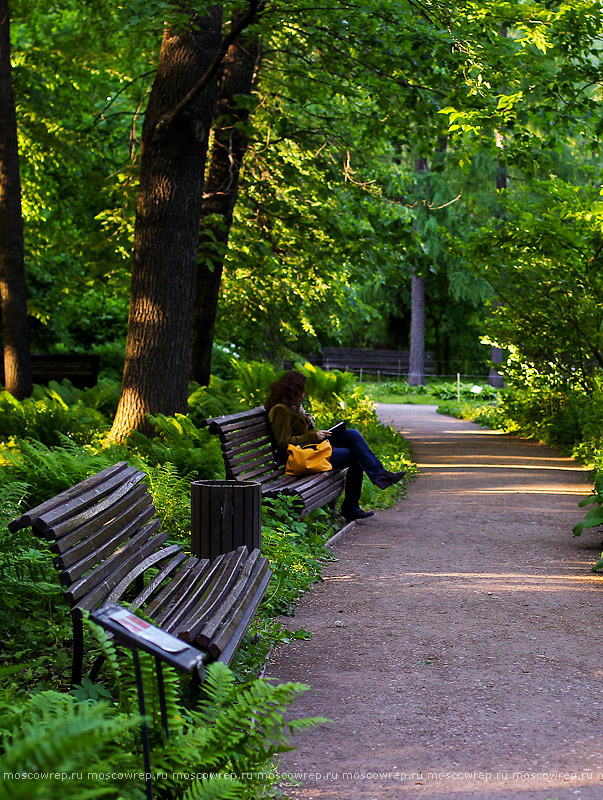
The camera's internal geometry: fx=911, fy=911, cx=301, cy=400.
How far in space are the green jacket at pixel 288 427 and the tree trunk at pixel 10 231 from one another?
20.2 feet

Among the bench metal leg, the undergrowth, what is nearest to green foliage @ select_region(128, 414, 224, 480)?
the undergrowth

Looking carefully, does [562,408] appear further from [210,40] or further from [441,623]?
[441,623]

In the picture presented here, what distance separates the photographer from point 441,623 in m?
5.55

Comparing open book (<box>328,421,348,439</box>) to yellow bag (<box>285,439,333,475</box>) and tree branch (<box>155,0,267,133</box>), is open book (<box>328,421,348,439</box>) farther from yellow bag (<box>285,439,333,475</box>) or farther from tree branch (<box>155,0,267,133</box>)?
tree branch (<box>155,0,267,133</box>)

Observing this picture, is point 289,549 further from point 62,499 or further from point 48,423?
point 48,423

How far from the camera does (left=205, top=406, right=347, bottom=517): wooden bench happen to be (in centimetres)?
764

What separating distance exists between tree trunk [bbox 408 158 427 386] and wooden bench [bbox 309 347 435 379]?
11.3 ft

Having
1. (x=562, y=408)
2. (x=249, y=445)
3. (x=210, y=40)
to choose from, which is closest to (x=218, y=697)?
(x=249, y=445)

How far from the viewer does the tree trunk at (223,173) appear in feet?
42.8

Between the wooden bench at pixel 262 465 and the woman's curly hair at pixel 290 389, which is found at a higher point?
the woman's curly hair at pixel 290 389

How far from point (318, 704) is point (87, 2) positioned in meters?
11.4

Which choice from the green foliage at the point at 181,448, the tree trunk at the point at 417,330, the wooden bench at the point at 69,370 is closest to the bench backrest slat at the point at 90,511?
the green foliage at the point at 181,448

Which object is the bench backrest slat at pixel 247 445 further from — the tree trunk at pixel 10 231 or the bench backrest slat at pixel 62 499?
the tree trunk at pixel 10 231

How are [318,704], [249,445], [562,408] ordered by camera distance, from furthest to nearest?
1. [562,408]
2. [249,445]
3. [318,704]
